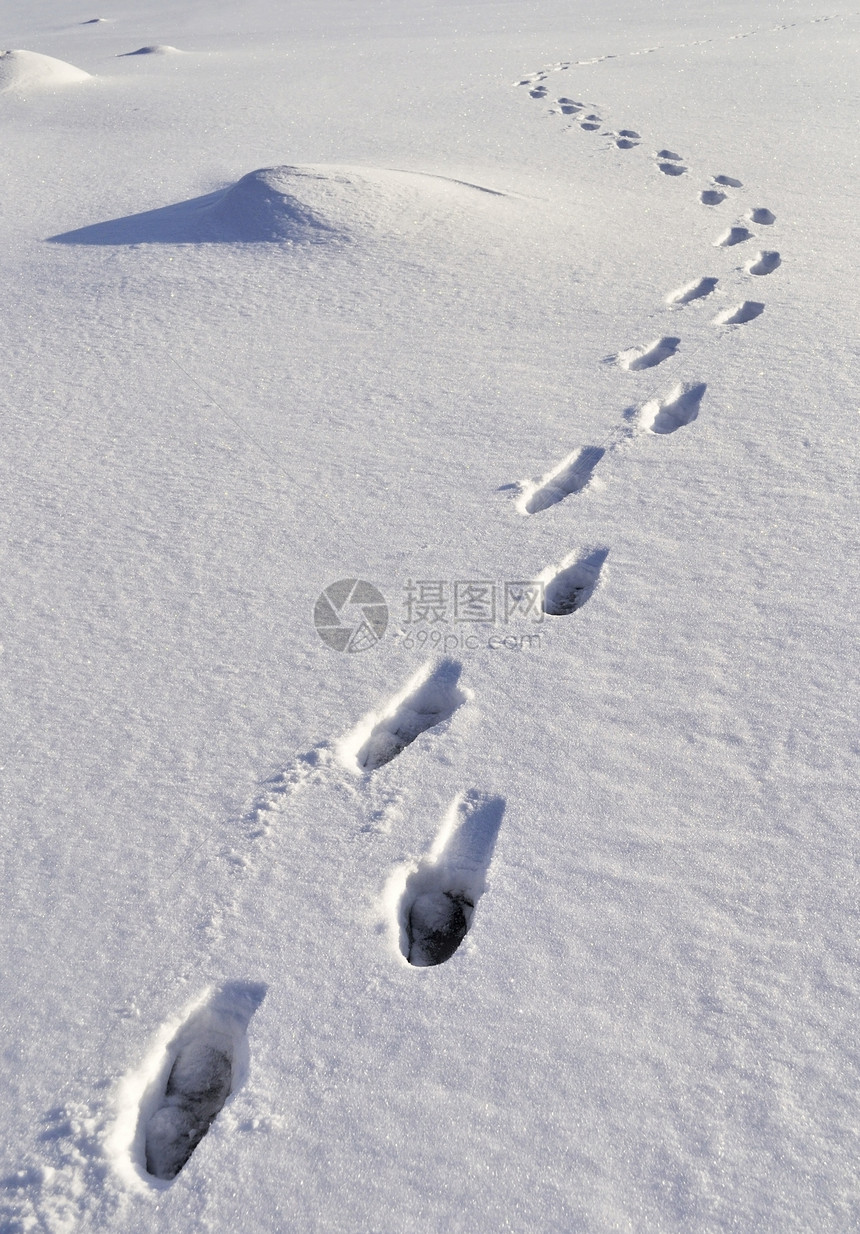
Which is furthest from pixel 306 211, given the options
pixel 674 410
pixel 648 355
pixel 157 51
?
pixel 157 51

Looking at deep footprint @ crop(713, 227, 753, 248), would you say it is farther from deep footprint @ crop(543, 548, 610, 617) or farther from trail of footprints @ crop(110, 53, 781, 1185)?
deep footprint @ crop(543, 548, 610, 617)

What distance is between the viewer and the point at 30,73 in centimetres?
835

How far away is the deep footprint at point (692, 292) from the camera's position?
373 centimetres

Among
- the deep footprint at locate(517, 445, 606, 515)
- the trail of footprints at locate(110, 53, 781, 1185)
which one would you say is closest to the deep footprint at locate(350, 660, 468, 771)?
the trail of footprints at locate(110, 53, 781, 1185)

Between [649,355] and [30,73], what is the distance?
828 cm

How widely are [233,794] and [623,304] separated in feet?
9.40

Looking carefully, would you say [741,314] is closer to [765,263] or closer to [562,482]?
[765,263]

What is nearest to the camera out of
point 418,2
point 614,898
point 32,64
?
point 614,898

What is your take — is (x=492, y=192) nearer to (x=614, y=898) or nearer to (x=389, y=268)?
(x=389, y=268)

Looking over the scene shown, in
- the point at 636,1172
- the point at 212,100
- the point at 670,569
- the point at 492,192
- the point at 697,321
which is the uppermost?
the point at 212,100

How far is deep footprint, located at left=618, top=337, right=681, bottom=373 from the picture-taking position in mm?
3254

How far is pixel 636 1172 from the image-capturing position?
1219 millimetres

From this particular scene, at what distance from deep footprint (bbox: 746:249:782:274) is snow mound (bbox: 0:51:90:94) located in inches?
302

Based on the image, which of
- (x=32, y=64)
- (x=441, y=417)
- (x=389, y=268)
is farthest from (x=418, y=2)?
(x=441, y=417)
